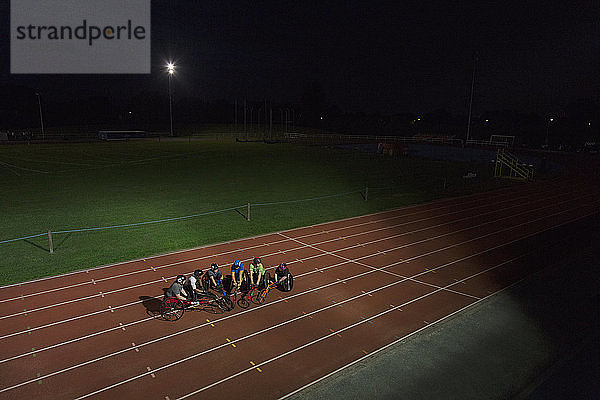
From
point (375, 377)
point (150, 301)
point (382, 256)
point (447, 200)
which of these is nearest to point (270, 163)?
point (447, 200)

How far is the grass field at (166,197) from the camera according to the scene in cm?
1287

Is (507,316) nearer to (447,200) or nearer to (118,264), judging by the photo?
(118,264)

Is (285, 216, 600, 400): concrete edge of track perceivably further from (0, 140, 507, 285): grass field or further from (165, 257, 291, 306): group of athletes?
(0, 140, 507, 285): grass field

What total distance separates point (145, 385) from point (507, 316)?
25.5 ft

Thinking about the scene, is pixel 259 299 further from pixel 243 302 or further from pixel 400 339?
pixel 400 339

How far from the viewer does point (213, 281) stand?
9.06 meters

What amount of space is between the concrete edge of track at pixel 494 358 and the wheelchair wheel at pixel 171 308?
3641 mm

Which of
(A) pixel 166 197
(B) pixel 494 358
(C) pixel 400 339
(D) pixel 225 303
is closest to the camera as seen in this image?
(B) pixel 494 358

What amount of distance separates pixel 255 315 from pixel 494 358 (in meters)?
4.91

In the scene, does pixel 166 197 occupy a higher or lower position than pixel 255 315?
higher

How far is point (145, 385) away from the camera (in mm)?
6418

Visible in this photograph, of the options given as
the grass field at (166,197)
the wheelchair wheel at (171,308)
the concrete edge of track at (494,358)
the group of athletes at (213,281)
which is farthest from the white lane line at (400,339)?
the grass field at (166,197)

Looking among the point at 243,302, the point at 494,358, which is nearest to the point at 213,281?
the point at 243,302

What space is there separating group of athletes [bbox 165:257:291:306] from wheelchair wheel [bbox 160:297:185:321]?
0.19 metres
